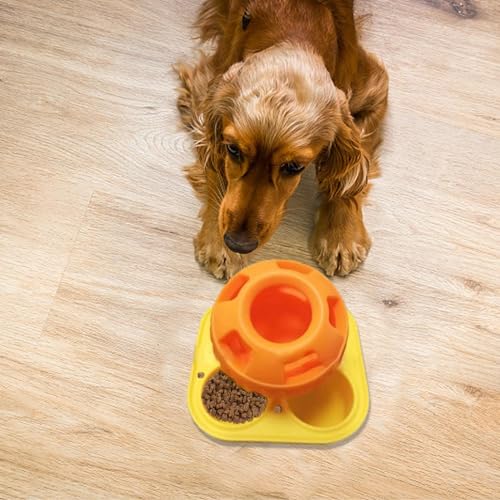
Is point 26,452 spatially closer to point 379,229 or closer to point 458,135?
point 379,229

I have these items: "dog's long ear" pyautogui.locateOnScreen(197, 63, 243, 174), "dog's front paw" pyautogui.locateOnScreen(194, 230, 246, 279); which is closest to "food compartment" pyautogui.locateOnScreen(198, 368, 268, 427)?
"dog's front paw" pyautogui.locateOnScreen(194, 230, 246, 279)

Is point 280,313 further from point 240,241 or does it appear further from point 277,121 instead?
point 277,121

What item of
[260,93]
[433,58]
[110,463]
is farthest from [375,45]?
[110,463]

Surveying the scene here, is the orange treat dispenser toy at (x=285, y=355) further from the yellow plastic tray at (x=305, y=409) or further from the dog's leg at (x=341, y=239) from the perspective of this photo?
the dog's leg at (x=341, y=239)

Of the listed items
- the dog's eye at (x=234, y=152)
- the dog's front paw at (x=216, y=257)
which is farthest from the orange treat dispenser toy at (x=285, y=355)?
the dog's eye at (x=234, y=152)

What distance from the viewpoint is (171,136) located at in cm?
198

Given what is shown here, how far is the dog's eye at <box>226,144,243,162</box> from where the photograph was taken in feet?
4.86

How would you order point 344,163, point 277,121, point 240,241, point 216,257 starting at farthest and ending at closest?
point 216,257, point 344,163, point 240,241, point 277,121

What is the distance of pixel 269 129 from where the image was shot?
4.63ft

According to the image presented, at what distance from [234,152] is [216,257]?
1.27 ft

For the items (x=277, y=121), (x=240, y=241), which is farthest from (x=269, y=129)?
(x=240, y=241)

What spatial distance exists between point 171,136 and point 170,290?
51cm

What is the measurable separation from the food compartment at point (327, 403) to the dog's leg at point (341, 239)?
313mm

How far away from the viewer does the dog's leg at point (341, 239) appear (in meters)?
1.81
